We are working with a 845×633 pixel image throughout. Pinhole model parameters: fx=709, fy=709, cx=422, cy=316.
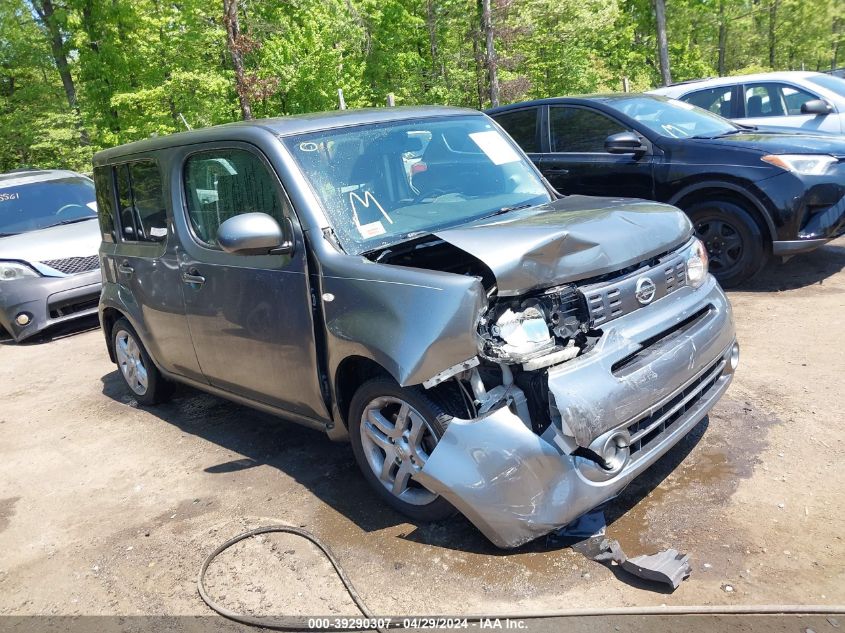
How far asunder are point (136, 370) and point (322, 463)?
221 centimetres

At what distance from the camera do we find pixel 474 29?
77.8 feet

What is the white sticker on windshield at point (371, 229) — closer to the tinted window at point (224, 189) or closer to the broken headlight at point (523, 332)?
the tinted window at point (224, 189)

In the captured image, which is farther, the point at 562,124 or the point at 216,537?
the point at 562,124

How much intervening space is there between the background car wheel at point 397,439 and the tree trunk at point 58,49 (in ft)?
68.7

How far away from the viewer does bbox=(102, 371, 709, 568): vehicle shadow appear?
127 inches

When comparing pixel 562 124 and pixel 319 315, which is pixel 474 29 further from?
pixel 319 315

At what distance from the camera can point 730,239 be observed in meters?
6.43

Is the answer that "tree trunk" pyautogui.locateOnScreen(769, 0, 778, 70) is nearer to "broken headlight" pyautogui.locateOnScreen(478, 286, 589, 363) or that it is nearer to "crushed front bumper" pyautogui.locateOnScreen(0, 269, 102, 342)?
"crushed front bumper" pyautogui.locateOnScreen(0, 269, 102, 342)

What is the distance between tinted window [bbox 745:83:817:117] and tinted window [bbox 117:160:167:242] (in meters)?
8.40

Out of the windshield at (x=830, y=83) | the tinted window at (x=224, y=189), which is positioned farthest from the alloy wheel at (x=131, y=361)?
the windshield at (x=830, y=83)

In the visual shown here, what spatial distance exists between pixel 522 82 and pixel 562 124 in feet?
53.7

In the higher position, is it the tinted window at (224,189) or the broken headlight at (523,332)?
the tinted window at (224,189)

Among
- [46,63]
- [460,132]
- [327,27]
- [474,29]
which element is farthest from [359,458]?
[46,63]

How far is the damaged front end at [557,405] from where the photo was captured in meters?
2.72
